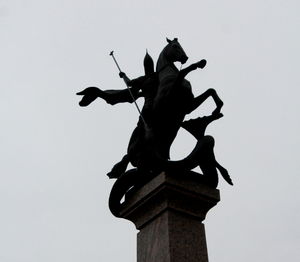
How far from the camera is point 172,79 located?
8750 mm

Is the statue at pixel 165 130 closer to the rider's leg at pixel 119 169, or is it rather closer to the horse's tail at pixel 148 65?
the rider's leg at pixel 119 169

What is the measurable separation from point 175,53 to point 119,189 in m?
2.46

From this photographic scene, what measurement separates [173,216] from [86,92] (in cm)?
278

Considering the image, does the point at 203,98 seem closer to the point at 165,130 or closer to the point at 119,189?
the point at 165,130

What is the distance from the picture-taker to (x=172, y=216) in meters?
7.71

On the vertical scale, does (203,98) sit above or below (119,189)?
above

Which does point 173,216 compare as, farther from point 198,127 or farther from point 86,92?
point 86,92

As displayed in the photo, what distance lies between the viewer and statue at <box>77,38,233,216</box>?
8.29 metres

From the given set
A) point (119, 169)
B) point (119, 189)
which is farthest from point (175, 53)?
point (119, 189)

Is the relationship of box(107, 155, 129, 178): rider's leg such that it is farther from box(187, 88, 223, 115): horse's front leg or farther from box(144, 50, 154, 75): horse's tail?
box(144, 50, 154, 75): horse's tail

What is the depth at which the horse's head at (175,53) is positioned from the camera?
9.28 metres

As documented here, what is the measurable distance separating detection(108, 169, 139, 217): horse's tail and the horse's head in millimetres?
2026

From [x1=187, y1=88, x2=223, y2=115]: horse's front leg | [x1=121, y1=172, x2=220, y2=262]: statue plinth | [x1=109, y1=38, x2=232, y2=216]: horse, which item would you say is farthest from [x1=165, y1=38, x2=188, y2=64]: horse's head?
[x1=121, y1=172, x2=220, y2=262]: statue plinth

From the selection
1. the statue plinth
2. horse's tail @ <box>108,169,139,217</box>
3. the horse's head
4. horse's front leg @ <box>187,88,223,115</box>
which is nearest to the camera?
the statue plinth
